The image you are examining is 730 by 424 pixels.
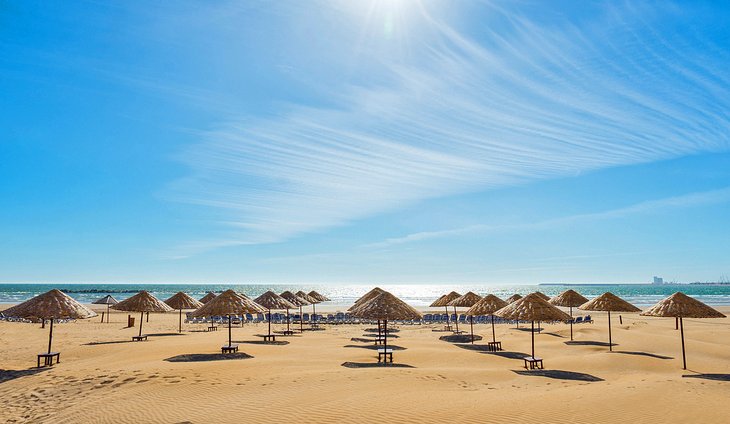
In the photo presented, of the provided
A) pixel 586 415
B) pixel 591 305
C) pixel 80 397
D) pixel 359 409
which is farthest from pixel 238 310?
pixel 591 305

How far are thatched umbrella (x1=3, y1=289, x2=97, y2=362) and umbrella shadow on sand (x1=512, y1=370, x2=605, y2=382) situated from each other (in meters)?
16.4

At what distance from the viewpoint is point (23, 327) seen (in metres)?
30.6

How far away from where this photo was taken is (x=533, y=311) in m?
16.4

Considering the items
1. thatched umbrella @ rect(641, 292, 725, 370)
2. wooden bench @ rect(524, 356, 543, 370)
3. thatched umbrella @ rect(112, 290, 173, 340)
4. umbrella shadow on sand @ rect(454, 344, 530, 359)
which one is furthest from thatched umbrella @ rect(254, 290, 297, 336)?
thatched umbrella @ rect(641, 292, 725, 370)

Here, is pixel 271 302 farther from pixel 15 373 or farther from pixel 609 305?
pixel 609 305

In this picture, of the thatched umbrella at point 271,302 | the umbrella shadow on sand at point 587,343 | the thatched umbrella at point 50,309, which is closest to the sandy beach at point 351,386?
the thatched umbrella at point 50,309

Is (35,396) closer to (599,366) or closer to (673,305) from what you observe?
(599,366)

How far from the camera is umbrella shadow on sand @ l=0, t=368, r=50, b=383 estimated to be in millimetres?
14148

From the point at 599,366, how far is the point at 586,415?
27.5 ft

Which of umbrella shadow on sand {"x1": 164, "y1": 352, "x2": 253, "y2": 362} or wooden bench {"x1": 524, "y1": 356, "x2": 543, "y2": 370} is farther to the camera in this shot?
umbrella shadow on sand {"x1": 164, "y1": 352, "x2": 253, "y2": 362}

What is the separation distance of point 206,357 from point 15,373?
605 cm

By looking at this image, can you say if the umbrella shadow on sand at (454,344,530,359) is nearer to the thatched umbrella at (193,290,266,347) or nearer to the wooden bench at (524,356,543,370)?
the wooden bench at (524,356,543,370)

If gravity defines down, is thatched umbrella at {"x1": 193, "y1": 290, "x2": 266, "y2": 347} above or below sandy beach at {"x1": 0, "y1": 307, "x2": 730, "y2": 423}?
above

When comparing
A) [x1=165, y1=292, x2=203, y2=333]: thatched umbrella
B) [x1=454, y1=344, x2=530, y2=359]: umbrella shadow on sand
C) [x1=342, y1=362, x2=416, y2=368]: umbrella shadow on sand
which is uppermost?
[x1=165, y1=292, x2=203, y2=333]: thatched umbrella
